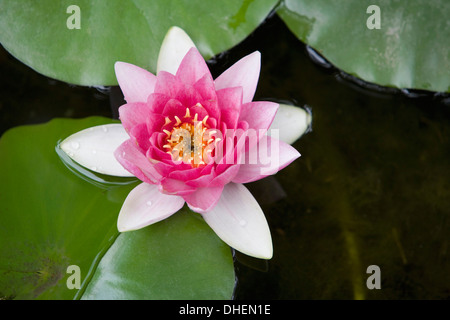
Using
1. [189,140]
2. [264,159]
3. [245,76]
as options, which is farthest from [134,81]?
[264,159]

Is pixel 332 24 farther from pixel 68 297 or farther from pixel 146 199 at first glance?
pixel 68 297

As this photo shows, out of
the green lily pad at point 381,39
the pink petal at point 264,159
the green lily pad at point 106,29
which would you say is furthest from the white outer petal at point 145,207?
the green lily pad at point 381,39

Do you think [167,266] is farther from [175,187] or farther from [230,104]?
[230,104]

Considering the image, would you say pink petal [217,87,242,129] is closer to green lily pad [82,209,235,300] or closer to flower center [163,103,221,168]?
flower center [163,103,221,168]

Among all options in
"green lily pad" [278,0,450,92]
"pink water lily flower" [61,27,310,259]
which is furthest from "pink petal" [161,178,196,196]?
"green lily pad" [278,0,450,92]

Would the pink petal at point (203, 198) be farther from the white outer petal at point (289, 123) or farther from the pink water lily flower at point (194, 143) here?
the white outer petal at point (289, 123)

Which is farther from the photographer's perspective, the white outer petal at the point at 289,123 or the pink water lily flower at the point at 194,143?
the white outer petal at the point at 289,123

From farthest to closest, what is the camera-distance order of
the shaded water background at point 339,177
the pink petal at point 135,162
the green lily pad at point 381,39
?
1. the shaded water background at point 339,177
2. the green lily pad at point 381,39
3. the pink petal at point 135,162
